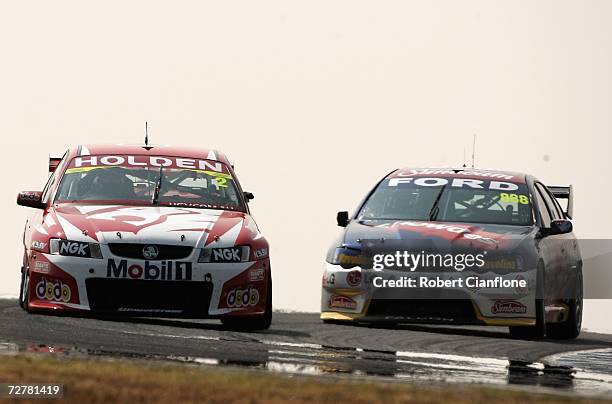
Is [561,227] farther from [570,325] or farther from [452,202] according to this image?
[570,325]

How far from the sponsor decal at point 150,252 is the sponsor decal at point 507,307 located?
2.80 m

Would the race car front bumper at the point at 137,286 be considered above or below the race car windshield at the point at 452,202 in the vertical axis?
below

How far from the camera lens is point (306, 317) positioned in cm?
1670

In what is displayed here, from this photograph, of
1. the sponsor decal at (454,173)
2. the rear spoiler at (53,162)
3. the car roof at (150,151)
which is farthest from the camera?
the rear spoiler at (53,162)

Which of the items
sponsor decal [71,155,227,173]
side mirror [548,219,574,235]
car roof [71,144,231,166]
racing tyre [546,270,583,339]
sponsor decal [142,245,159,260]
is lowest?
racing tyre [546,270,583,339]

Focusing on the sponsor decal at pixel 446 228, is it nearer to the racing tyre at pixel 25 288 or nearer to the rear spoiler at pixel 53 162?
the racing tyre at pixel 25 288

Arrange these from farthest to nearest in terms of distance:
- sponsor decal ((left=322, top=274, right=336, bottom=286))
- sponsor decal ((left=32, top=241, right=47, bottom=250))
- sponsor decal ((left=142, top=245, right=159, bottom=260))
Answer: sponsor decal ((left=322, top=274, right=336, bottom=286)) → sponsor decal ((left=32, top=241, right=47, bottom=250)) → sponsor decal ((left=142, top=245, right=159, bottom=260))

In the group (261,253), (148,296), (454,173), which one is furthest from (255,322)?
(454,173)

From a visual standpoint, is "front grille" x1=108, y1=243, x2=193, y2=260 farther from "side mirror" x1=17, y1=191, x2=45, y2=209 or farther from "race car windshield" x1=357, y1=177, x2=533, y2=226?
"race car windshield" x1=357, y1=177, x2=533, y2=226

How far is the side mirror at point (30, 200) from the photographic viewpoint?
13.7m

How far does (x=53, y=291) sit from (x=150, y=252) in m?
0.81

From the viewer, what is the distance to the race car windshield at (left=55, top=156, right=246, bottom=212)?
1382 cm

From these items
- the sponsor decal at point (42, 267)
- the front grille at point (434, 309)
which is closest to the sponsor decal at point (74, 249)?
the sponsor decal at point (42, 267)

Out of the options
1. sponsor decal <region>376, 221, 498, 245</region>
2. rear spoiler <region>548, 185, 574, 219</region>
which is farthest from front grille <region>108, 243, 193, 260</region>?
rear spoiler <region>548, 185, 574, 219</region>
